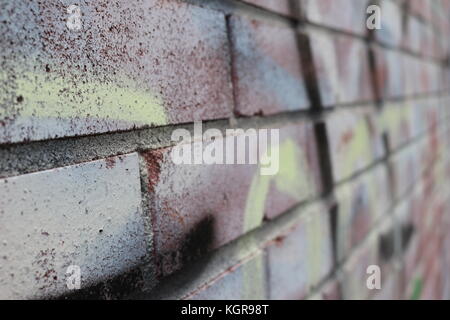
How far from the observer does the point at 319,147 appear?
67 centimetres

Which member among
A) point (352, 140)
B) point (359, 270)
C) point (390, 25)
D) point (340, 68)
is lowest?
point (359, 270)

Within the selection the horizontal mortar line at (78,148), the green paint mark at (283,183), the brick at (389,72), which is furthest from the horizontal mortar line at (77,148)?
the brick at (389,72)

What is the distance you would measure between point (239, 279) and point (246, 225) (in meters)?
0.06

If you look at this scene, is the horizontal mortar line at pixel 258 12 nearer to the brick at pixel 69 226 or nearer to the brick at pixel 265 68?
the brick at pixel 265 68

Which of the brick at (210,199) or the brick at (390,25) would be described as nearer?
the brick at (210,199)

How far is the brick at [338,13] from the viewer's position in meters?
0.65

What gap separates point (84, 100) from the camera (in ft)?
1.03

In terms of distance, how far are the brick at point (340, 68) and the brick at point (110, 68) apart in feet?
0.86

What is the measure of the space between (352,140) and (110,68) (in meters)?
0.57

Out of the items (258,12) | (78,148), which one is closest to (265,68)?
(258,12)

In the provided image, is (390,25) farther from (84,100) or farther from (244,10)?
(84,100)

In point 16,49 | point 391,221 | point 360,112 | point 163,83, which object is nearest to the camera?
point 16,49

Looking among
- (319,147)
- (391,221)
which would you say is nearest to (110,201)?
(319,147)

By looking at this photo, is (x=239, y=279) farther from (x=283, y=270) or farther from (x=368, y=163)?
(x=368, y=163)
